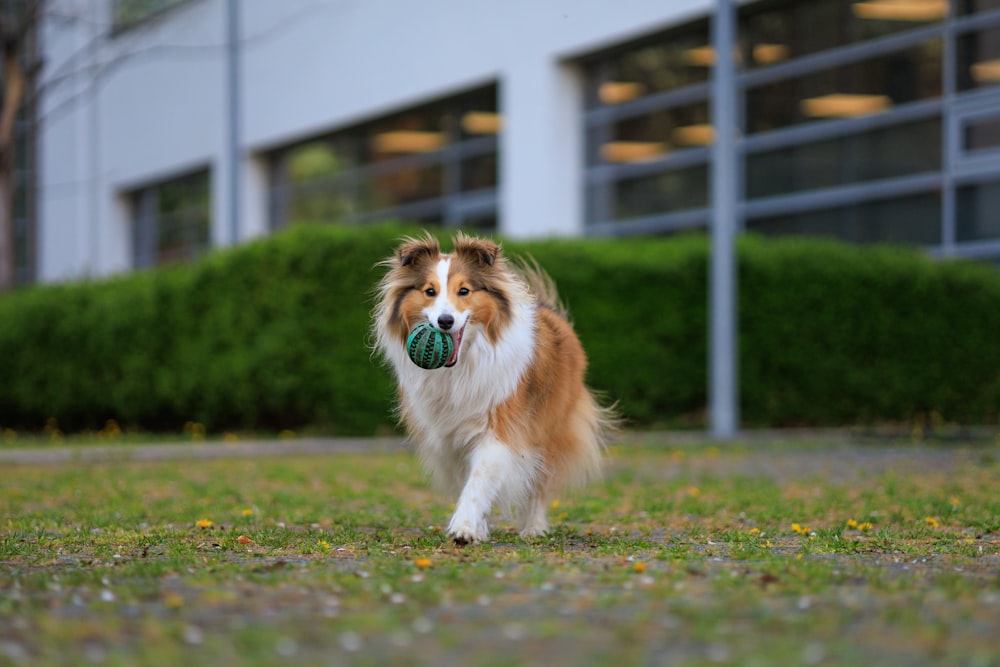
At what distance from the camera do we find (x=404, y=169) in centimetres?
2911

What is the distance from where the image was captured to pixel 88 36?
127 ft

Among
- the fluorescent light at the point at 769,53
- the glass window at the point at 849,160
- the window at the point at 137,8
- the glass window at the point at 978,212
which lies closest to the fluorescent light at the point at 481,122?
the fluorescent light at the point at 769,53

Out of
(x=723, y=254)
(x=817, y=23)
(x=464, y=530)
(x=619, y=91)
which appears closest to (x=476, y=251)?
(x=464, y=530)

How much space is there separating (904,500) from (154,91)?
1164 inches

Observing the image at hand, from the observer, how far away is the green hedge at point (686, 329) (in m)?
18.1

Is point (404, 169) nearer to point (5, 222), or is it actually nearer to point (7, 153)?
point (7, 153)

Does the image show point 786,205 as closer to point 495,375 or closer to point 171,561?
point 495,375

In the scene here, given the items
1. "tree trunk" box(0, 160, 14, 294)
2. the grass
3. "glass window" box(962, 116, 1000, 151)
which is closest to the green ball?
the grass

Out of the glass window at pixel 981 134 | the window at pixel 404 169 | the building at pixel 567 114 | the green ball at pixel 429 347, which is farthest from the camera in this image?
the window at pixel 404 169

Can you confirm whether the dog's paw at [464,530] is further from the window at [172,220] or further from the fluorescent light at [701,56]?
the window at [172,220]

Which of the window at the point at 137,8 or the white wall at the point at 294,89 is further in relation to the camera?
the window at the point at 137,8

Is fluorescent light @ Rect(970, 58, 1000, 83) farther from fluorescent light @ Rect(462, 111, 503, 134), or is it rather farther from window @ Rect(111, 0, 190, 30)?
window @ Rect(111, 0, 190, 30)

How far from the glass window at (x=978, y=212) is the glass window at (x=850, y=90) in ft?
5.03

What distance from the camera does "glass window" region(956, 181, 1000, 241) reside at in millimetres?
19188
